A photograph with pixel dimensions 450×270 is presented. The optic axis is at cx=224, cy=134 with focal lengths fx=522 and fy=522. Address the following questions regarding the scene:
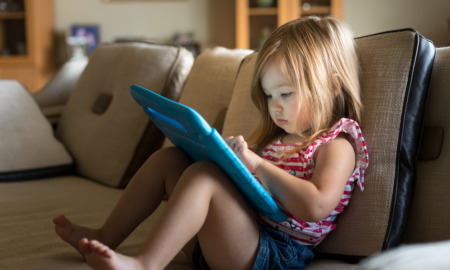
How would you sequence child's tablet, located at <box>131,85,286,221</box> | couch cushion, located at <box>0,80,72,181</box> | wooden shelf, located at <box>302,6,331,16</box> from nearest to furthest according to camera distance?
child's tablet, located at <box>131,85,286,221</box>, couch cushion, located at <box>0,80,72,181</box>, wooden shelf, located at <box>302,6,331,16</box>

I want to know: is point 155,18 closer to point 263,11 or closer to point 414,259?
point 263,11

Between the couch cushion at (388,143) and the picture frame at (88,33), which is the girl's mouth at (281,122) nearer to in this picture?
the couch cushion at (388,143)

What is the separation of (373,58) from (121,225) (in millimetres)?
627

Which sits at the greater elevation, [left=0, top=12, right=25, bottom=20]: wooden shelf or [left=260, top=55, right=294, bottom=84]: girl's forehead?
[left=260, top=55, right=294, bottom=84]: girl's forehead

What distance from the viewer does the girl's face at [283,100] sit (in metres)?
1.06

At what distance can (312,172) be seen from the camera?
102cm

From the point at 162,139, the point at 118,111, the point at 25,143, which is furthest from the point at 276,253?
the point at 25,143

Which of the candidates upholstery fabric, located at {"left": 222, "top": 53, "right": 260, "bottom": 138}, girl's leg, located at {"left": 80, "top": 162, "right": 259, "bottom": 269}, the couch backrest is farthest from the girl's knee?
the couch backrest

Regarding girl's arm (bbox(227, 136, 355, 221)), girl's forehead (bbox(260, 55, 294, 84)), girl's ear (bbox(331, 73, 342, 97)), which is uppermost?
girl's forehead (bbox(260, 55, 294, 84))

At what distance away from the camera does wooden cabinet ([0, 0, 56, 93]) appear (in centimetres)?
446

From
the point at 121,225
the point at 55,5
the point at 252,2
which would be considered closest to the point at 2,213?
the point at 121,225

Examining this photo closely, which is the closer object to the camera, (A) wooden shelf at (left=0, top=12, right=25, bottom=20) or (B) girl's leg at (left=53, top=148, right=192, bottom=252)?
(B) girl's leg at (left=53, top=148, right=192, bottom=252)

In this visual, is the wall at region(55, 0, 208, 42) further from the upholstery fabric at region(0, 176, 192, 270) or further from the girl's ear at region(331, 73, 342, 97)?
the girl's ear at region(331, 73, 342, 97)

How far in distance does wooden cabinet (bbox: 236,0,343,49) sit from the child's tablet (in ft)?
10.3
